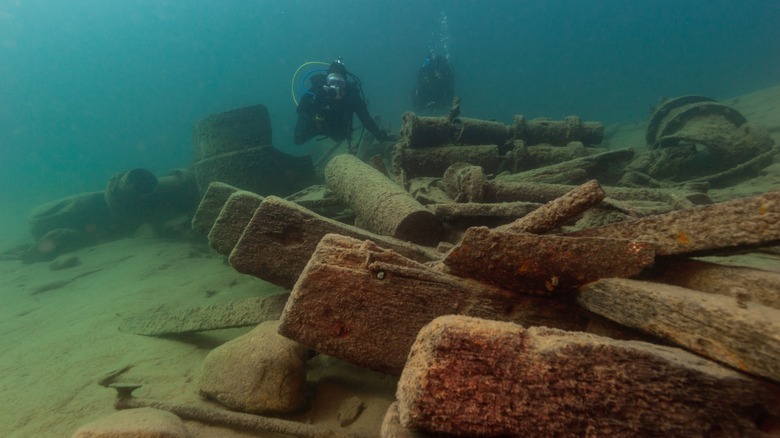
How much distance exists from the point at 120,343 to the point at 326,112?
21.4 feet

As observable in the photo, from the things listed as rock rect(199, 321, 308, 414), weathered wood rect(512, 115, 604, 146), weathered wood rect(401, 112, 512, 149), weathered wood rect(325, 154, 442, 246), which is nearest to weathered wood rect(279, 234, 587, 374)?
rock rect(199, 321, 308, 414)

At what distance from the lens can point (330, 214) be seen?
542 centimetres

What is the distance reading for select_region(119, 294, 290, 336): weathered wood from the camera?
341cm

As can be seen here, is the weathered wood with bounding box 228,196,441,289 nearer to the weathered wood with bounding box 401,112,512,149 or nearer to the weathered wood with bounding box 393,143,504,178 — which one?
the weathered wood with bounding box 393,143,504,178

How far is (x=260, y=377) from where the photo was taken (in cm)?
238

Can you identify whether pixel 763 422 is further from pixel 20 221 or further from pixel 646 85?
pixel 646 85

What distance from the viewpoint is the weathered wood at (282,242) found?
2.99 meters

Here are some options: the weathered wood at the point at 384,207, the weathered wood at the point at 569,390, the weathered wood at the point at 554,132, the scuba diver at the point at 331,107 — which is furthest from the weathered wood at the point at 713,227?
the scuba diver at the point at 331,107

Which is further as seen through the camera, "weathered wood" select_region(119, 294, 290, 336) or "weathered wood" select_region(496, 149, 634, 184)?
"weathered wood" select_region(496, 149, 634, 184)

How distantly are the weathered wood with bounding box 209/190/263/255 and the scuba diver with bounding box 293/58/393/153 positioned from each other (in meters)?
5.58

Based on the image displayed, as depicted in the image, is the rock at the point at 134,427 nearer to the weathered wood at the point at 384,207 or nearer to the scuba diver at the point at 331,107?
the weathered wood at the point at 384,207

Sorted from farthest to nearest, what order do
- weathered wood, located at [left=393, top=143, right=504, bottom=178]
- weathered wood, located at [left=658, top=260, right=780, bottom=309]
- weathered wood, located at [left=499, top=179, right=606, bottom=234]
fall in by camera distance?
weathered wood, located at [left=393, top=143, right=504, bottom=178], weathered wood, located at [left=499, top=179, right=606, bottom=234], weathered wood, located at [left=658, top=260, right=780, bottom=309]

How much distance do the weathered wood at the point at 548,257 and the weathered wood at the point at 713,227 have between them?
193 millimetres

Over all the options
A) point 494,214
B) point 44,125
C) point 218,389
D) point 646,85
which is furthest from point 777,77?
point 44,125
